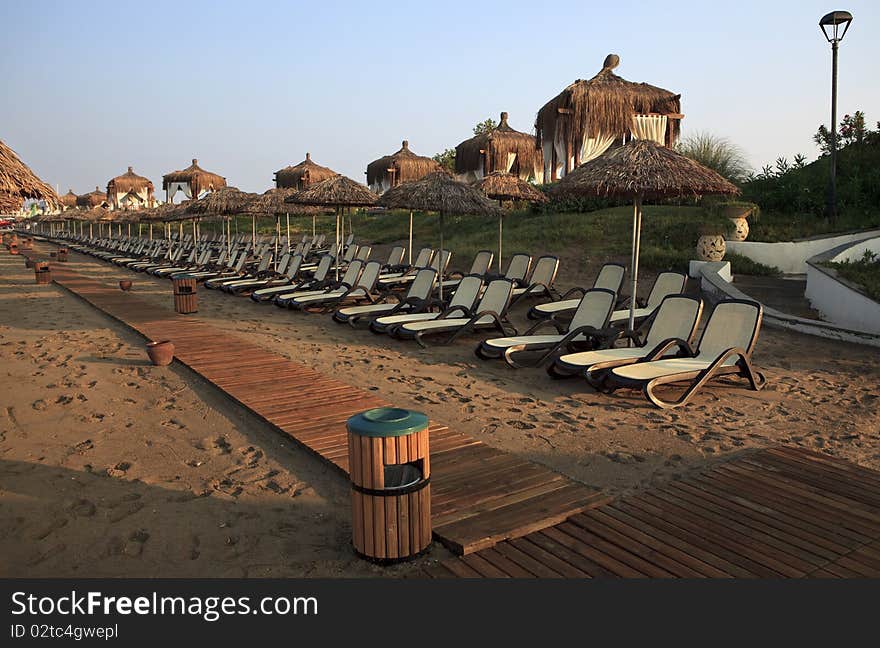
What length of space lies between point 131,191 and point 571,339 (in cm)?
2915

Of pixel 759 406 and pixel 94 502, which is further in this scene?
pixel 759 406

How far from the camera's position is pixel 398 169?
1719 centimetres

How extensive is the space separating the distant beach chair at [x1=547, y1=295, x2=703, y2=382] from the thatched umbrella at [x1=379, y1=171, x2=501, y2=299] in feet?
13.6

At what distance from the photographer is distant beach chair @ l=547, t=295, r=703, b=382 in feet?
19.1

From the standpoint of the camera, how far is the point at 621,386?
542 centimetres

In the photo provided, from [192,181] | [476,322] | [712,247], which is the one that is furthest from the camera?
[192,181]

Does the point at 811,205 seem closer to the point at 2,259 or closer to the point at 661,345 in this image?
the point at 661,345

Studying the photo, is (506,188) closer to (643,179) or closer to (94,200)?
(643,179)

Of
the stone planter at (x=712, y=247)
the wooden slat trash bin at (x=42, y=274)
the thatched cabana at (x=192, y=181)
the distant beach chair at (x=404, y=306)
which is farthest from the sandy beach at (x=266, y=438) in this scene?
the thatched cabana at (x=192, y=181)

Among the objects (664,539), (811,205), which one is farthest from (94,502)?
(811,205)

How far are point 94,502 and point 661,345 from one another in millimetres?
4716

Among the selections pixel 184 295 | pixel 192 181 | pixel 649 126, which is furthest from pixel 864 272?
pixel 192 181

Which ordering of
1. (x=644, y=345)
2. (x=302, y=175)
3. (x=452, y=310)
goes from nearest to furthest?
(x=644, y=345), (x=452, y=310), (x=302, y=175)

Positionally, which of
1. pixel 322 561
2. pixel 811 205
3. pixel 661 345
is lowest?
pixel 322 561
